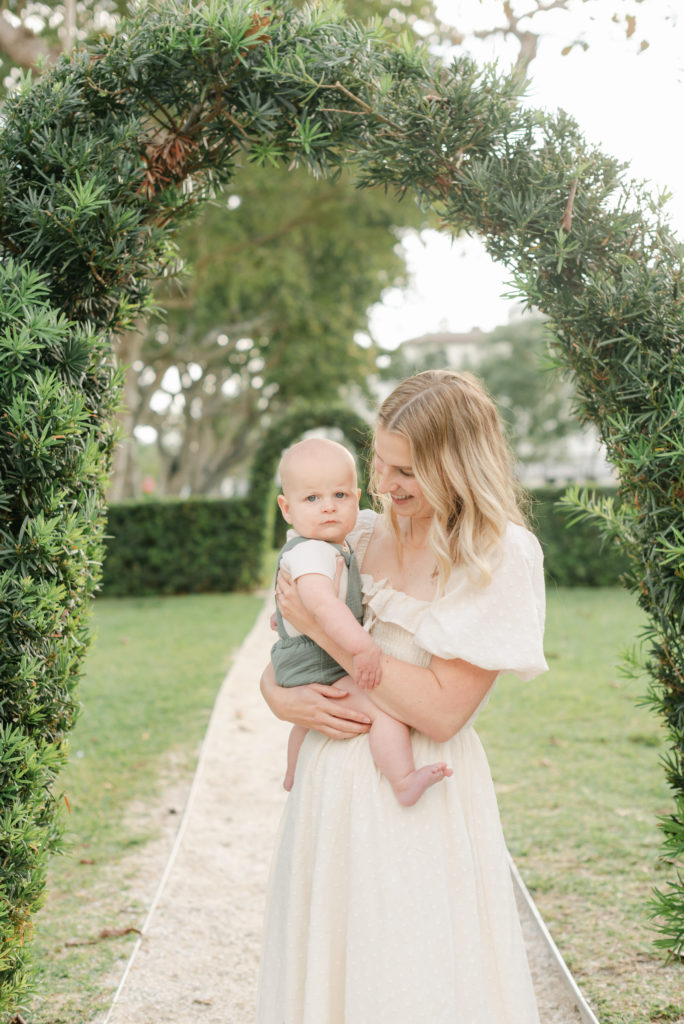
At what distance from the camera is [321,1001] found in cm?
216

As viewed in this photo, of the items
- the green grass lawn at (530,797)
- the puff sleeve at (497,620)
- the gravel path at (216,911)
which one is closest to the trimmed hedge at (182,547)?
the green grass lawn at (530,797)

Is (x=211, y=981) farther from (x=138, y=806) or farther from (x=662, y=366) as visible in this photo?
(x=662, y=366)

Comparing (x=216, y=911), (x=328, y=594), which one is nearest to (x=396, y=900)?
(x=328, y=594)

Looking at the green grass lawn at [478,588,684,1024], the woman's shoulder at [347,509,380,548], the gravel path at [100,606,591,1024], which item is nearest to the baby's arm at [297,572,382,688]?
the woman's shoulder at [347,509,380,548]

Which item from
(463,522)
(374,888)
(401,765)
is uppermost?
(463,522)

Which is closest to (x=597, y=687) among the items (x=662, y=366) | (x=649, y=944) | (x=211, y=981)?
(x=649, y=944)

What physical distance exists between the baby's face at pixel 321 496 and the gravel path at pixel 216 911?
2179mm

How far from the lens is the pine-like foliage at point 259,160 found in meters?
2.34

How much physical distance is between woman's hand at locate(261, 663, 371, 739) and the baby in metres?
0.03

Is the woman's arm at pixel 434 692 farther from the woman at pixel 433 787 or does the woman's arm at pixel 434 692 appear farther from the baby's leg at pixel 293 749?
the baby's leg at pixel 293 749

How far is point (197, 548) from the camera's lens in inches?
606

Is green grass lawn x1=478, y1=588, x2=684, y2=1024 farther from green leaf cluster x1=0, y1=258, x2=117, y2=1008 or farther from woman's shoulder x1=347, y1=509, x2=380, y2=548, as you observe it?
green leaf cluster x1=0, y1=258, x2=117, y2=1008

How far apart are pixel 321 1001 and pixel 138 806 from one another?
12.9 feet

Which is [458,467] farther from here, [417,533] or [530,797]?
[530,797]
